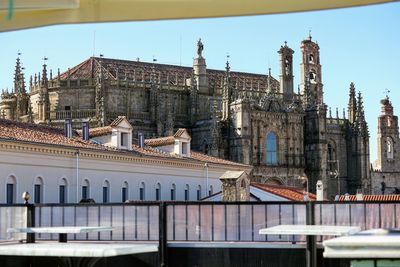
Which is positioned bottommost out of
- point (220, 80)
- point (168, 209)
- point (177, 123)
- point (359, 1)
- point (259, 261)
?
point (259, 261)

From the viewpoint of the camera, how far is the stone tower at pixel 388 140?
3967 inches

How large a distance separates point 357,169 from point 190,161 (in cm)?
4075

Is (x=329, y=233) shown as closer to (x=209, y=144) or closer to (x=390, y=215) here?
(x=390, y=215)

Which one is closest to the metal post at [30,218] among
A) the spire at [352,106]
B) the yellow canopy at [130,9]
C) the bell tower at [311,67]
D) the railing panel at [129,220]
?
the railing panel at [129,220]

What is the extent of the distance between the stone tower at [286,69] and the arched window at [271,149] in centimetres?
782

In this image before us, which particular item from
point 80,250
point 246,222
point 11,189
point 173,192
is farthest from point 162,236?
point 173,192

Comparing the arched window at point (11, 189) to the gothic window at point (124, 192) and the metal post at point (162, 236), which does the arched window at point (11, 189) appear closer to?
the gothic window at point (124, 192)

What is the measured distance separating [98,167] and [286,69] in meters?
45.4

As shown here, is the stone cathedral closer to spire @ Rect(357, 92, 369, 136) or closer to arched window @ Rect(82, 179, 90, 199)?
spire @ Rect(357, 92, 369, 136)

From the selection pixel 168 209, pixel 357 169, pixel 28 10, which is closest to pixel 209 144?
pixel 357 169

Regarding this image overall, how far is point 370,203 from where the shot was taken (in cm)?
1201

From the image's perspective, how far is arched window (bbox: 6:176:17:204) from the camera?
28.7 m

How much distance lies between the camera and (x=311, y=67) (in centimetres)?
8175

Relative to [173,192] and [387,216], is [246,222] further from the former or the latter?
[173,192]
